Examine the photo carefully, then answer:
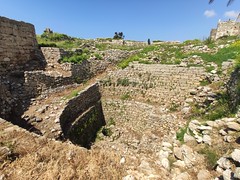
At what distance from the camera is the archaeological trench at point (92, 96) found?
31.3 feet

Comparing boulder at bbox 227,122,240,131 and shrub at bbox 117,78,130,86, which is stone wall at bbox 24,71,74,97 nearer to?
shrub at bbox 117,78,130,86

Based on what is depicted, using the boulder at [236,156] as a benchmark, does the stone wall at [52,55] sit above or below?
above

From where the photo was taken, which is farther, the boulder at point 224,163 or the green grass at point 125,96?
the green grass at point 125,96

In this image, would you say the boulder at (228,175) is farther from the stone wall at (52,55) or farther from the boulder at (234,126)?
the stone wall at (52,55)

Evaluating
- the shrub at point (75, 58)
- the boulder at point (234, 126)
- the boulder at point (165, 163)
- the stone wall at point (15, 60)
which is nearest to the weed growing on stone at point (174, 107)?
the boulder at point (234, 126)

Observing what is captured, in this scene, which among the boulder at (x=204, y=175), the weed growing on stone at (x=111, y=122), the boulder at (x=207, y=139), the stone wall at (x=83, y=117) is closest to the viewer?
the boulder at (x=204, y=175)

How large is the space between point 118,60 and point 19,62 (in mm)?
7863

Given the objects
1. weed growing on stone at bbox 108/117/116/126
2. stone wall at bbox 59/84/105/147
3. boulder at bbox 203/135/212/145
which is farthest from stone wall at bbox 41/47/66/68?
boulder at bbox 203/135/212/145

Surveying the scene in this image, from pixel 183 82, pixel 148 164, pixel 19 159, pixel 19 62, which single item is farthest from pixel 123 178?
pixel 19 62

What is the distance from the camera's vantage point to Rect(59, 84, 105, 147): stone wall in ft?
32.9

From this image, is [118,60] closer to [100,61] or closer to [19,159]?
[100,61]

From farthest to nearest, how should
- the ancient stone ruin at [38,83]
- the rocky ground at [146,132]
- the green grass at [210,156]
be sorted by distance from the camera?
the ancient stone ruin at [38,83]
the green grass at [210,156]
the rocky ground at [146,132]

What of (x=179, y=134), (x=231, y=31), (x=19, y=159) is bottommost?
(x=179, y=134)

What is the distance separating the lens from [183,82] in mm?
12039
